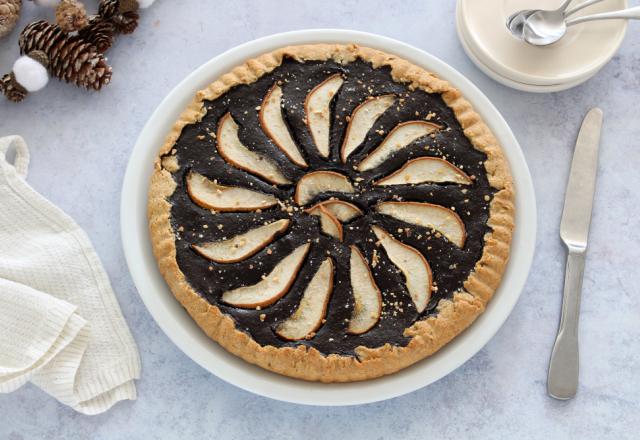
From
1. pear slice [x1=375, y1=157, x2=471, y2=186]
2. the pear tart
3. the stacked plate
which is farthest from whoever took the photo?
the stacked plate

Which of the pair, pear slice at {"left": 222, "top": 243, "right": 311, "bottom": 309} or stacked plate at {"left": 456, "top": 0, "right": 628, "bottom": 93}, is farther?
stacked plate at {"left": 456, "top": 0, "right": 628, "bottom": 93}

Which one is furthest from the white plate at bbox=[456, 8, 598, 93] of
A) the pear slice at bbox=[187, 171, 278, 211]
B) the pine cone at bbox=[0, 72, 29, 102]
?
the pine cone at bbox=[0, 72, 29, 102]

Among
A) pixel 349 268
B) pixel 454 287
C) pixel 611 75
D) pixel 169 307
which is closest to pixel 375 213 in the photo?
pixel 349 268

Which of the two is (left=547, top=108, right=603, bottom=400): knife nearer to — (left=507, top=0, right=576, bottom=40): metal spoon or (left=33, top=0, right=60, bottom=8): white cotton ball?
(left=507, top=0, right=576, bottom=40): metal spoon

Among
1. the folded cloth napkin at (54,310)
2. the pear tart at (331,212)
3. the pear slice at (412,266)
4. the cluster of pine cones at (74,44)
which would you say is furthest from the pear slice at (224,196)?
the cluster of pine cones at (74,44)

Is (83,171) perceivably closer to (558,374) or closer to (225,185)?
(225,185)

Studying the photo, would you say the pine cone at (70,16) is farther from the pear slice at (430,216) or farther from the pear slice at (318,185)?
the pear slice at (430,216)

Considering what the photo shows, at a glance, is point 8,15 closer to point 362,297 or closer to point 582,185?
point 362,297
